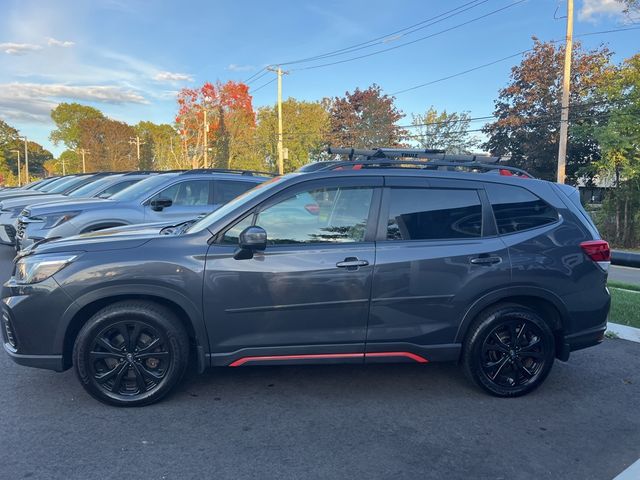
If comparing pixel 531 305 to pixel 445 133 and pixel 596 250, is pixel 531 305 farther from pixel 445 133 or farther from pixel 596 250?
pixel 445 133

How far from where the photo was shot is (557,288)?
3.92 m

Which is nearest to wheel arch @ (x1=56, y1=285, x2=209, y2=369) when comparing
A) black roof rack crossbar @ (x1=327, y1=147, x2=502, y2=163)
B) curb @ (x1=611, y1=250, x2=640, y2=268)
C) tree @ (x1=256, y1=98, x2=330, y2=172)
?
black roof rack crossbar @ (x1=327, y1=147, x2=502, y2=163)

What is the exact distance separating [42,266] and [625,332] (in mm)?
5817

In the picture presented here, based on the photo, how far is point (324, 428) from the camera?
339 cm

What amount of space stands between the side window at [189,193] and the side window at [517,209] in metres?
5.58

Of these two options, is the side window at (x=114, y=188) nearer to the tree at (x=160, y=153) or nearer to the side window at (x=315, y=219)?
the side window at (x=315, y=219)

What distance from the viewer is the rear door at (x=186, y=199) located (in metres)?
7.98

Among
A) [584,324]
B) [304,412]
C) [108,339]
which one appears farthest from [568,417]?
[108,339]

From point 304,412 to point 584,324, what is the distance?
2.39 metres

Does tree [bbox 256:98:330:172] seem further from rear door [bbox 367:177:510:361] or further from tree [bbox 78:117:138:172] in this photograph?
rear door [bbox 367:177:510:361]

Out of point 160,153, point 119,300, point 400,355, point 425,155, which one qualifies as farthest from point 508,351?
point 160,153

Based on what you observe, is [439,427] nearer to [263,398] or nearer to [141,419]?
[263,398]

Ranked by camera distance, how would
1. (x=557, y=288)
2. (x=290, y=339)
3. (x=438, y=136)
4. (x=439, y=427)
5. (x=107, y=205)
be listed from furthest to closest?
(x=438, y=136), (x=107, y=205), (x=557, y=288), (x=290, y=339), (x=439, y=427)

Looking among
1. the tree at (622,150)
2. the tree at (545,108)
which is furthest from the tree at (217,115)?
the tree at (622,150)
